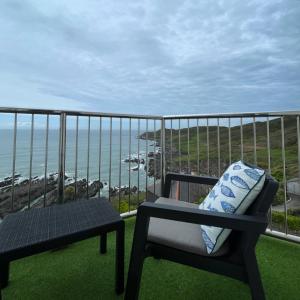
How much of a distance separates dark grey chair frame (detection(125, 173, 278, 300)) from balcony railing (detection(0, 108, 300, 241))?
44.2 inches

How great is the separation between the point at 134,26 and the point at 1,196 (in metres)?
5.94

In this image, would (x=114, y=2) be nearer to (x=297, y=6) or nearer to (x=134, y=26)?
(x=134, y=26)

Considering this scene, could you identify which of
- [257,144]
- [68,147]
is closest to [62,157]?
[68,147]

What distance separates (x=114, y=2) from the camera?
16.7 ft

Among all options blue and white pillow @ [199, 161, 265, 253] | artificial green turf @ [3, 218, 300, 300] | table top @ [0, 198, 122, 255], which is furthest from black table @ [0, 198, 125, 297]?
blue and white pillow @ [199, 161, 265, 253]

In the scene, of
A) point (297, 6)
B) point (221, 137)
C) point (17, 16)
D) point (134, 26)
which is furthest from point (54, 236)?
point (134, 26)

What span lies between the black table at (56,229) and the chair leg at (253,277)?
2.28 ft

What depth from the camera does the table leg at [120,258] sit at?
1.29m

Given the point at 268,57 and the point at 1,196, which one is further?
the point at 268,57

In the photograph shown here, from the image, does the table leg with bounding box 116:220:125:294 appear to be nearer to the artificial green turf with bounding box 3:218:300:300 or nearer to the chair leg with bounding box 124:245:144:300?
the artificial green turf with bounding box 3:218:300:300

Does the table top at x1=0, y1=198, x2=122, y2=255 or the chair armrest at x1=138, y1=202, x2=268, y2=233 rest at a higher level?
the chair armrest at x1=138, y1=202, x2=268, y2=233

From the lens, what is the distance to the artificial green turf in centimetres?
135

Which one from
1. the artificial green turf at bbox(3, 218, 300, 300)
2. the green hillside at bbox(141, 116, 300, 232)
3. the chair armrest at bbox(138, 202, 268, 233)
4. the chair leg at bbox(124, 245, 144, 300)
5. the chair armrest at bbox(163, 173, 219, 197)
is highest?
the green hillside at bbox(141, 116, 300, 232)

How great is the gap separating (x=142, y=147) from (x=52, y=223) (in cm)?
163
